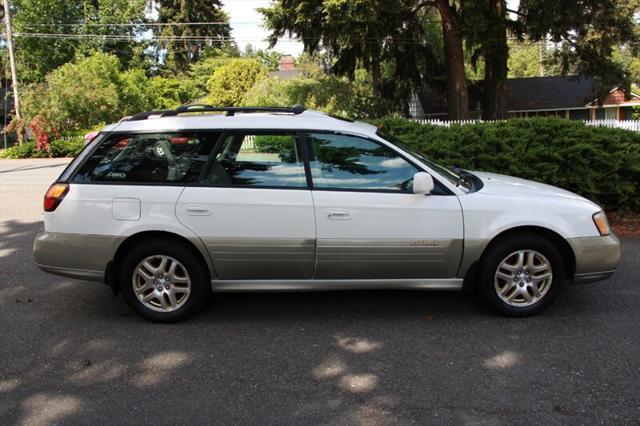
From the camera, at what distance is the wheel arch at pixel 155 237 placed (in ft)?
15.0

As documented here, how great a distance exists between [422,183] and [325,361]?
1520 mm

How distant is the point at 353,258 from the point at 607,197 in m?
5.50

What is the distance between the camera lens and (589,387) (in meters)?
3.54

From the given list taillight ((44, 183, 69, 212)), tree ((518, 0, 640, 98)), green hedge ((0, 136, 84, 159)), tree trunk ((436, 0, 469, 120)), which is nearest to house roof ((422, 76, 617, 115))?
tree ((518, 0, 640, 98))

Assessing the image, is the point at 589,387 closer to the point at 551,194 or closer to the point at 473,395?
the point at 473,395

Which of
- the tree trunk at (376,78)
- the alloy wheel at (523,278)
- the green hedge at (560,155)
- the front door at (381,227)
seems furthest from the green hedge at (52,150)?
the alloy wheel at (523,278)

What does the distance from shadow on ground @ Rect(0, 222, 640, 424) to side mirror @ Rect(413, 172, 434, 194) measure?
42.7 inches

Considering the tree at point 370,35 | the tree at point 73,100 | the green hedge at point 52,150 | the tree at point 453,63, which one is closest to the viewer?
the tree at point 370,35

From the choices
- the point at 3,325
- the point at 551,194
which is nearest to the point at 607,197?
the point at 551,194

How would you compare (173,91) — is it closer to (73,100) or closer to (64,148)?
(73,100)

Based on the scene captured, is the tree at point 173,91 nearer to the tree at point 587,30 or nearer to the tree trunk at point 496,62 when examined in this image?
the tree trunk at point 496,62

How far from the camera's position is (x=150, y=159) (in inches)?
185

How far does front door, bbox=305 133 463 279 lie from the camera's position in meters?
4.50

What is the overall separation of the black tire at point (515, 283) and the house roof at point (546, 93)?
37174 mm
